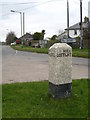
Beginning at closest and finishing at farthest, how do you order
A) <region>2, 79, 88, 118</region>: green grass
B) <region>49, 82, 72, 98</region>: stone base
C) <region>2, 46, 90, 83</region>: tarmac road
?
<region>2, 79, 88, 118</region>: green grass, <region>49, 82, 72, 98</region>: stone base, <region>2, 46, 90, 83</region>: tarmac road

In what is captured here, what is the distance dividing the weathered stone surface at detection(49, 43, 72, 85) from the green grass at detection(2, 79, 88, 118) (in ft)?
1.56

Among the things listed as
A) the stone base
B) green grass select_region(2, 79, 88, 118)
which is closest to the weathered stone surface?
the stone base

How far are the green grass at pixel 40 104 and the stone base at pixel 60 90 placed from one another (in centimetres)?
12

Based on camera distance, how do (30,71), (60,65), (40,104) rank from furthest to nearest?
(30,71) → (60,65) → (40,104)

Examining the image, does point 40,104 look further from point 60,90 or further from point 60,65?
point 60,65

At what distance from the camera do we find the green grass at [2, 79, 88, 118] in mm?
4414

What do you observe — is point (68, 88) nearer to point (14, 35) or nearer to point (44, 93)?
point (44, 93)

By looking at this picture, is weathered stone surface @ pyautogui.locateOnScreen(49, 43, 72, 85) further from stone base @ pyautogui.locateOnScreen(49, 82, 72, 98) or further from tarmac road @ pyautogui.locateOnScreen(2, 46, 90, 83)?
tarmac road @ pyautogui.locateOnScreen(2, 46, 90, 83)

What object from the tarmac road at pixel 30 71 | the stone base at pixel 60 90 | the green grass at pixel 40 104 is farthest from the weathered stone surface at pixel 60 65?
the tarmac road at pixel 30 71

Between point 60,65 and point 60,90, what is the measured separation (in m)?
0.61

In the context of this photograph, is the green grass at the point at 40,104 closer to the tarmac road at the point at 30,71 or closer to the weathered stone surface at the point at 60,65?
the weathered stone surface at the point at 60,65

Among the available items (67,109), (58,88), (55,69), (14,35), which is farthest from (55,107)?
(14,35)

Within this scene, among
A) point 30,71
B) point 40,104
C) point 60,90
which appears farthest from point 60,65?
point 30,71

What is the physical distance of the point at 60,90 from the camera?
546 centimetres
